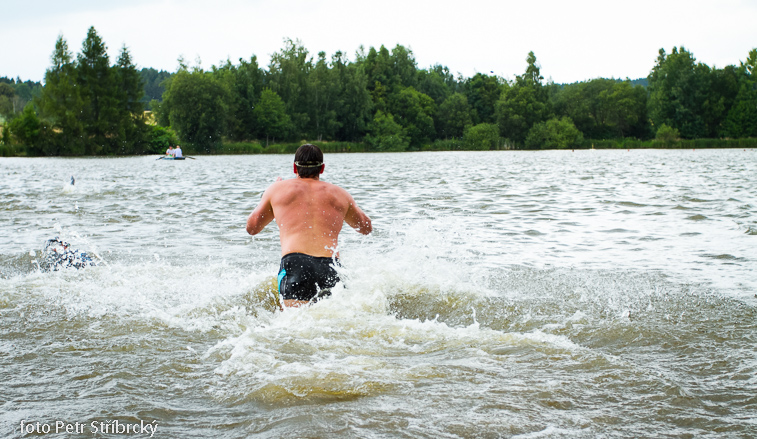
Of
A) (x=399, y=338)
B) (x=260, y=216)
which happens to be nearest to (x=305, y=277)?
(x=260, y=216)

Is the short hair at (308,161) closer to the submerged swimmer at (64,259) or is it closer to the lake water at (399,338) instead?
the lake water at (399,338)

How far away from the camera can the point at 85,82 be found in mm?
74375

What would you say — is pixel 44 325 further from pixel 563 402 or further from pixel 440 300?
pixel 563 402

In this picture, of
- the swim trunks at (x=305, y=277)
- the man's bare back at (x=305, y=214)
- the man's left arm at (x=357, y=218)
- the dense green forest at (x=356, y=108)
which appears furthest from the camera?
A: the dense green forest at (x=356, y=108)

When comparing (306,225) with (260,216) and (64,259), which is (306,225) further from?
(64,259)

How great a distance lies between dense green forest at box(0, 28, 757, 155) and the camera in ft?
→ 239

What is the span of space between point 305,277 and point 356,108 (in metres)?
94.1

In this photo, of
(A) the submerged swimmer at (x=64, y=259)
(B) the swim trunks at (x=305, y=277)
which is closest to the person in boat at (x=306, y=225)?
(B) the swim trunks at (x=305, y=277)

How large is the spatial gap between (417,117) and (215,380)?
105989mm

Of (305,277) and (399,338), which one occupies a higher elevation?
(305,277)

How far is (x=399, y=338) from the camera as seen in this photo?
4809mm

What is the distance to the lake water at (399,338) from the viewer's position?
3326mm

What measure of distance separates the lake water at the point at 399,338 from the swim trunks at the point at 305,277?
142mm

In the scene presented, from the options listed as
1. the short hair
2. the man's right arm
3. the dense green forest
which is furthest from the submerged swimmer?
the dense green forest
